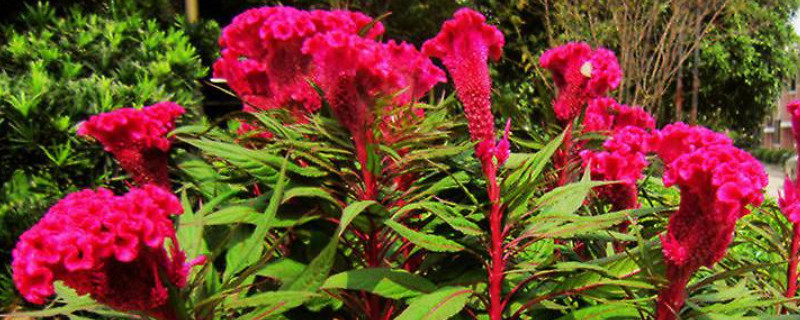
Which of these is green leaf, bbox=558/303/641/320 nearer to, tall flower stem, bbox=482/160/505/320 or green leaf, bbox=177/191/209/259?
tall flower stem, bbox=482/160/505/320

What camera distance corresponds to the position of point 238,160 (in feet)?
3.52

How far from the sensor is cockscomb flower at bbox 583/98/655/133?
1750 millimetres

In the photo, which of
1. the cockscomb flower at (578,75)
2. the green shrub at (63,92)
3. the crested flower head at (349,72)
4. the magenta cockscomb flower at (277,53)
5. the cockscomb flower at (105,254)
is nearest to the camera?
the cockscomb flower at (105,254)

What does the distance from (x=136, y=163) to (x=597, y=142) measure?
1129mm

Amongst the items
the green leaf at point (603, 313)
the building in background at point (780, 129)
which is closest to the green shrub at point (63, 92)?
the green leaf at point (603, 313)

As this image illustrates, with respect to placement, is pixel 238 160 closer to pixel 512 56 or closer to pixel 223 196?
pixel 223 196

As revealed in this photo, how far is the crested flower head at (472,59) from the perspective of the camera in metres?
1.15

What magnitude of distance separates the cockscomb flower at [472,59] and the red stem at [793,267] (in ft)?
2.79

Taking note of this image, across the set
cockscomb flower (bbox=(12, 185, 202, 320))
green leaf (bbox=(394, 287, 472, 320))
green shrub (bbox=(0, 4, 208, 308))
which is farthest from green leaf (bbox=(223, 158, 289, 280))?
green shrub (bbox=(0, 4, 208, 308))

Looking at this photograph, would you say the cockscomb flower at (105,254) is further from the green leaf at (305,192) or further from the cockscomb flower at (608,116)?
the cockscomb flower at (608,116)

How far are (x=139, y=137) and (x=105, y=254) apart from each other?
0.46 meters

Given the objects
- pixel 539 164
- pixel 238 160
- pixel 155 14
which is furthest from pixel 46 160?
pixel 539 164

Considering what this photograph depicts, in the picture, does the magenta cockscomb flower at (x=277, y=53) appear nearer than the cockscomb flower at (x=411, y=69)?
Yes

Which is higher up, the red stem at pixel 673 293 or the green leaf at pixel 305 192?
the green leaf at pixel 305 192
